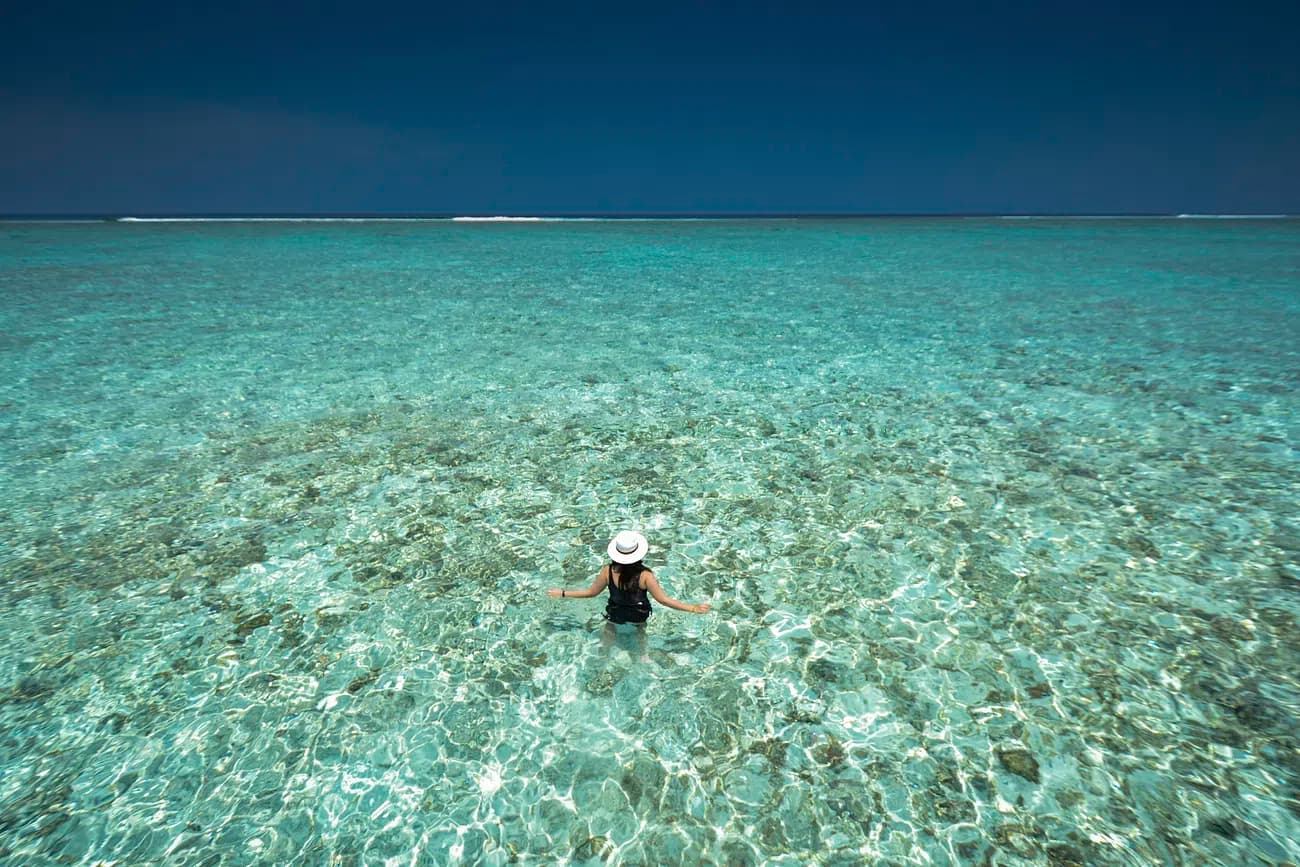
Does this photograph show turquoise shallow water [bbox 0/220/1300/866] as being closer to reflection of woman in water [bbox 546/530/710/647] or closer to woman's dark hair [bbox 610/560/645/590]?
reflection of woman in water [bbox 546/530/710/647]

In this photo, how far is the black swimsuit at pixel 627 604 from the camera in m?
5.14

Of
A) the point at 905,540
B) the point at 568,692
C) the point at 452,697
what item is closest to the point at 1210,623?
the point at 905,540

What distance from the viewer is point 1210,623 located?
557 cm

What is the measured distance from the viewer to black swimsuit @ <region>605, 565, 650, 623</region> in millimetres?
5141

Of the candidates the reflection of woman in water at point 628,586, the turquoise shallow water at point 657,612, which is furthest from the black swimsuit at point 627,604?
the turquoise shallow water at point 657,612

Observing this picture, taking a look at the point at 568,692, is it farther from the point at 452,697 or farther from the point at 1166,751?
the point at 1166,751

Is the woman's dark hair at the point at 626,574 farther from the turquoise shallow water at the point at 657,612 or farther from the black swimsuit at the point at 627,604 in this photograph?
the turquoise shallow water at the point at 657,612

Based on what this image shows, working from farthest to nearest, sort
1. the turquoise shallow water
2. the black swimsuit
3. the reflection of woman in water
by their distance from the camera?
the black swimsuit, the reflection of woman in water, the turquoise shallow water

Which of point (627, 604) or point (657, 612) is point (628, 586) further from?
point (657, 612)

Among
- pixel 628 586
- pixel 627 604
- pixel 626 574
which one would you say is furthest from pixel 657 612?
pixel 626 574

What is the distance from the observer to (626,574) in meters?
5.03

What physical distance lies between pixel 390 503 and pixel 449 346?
26.9ft

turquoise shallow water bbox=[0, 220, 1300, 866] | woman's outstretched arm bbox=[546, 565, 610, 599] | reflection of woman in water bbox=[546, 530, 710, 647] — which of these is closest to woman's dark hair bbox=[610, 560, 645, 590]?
reflection of woman in water bbox=[546, 530, 710, 647]

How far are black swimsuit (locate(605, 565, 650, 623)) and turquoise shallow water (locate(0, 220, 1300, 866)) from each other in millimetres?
368
